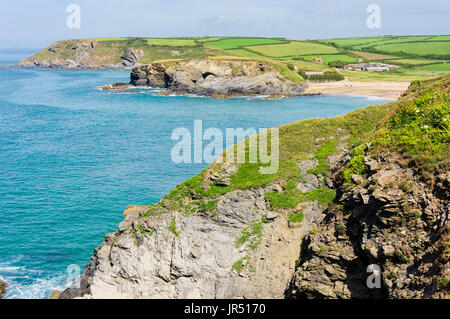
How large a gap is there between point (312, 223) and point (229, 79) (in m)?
104

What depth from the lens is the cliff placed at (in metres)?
14.7

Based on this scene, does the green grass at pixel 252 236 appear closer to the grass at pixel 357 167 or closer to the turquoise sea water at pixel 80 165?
the grass at pixel 357 167

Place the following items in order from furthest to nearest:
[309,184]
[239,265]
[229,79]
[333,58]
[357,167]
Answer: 1. [333,58]
2. [229,79]
3. [309,184]
4. [239,265]
5. [357,167]

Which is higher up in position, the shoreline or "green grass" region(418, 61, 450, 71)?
"green grass" region(418, 61, 450, 71)

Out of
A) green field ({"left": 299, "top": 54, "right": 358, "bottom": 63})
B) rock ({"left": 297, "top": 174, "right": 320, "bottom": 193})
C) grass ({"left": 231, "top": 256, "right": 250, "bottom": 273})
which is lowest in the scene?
grass ({"left": 231, "top": 256, "right": 250, "bottom": 273})

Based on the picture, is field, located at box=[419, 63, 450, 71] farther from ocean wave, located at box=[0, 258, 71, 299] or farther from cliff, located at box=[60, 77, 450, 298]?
ocean wave, located at box=[0, 258, 71, 299]

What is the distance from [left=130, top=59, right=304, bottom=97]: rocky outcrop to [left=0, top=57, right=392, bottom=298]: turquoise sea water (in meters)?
14.3

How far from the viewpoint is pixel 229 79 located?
12194 centimetres

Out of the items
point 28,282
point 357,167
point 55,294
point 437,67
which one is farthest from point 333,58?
point 55,294

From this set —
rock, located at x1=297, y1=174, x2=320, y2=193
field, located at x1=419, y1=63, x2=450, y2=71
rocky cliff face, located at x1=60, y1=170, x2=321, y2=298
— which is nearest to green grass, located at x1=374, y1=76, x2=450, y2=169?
rock, located at x1=297, y1=174, x2=320, y2=193

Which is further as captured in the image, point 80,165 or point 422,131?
point 80,165

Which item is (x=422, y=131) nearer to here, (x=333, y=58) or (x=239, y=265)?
(x=239, y=265)

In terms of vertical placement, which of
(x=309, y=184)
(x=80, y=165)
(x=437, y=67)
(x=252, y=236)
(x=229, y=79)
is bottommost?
(x=252, y=236)

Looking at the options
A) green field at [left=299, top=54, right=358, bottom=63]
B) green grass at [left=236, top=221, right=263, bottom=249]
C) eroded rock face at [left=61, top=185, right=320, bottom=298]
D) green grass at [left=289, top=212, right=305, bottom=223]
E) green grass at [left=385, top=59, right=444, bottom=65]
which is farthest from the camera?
green field at [left=299, top=54, right=358, bottom=63]
